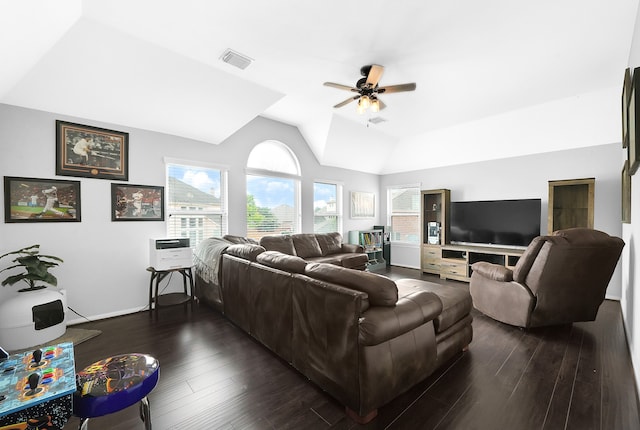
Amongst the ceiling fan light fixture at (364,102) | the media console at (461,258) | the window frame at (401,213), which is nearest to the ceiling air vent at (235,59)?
the ceiling fan light fixture at (364,102)

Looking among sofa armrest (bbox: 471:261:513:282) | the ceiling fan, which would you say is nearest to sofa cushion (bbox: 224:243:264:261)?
the ceiling fan

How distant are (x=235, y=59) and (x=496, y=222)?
518cm

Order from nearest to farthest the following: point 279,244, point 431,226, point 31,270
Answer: point 31,270
point 279,244
point 431,226

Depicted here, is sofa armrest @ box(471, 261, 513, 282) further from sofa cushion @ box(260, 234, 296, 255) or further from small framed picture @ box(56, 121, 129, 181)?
small framed picture @ box(56, 121, 129, 181)

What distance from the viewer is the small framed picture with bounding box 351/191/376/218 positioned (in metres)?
6.66

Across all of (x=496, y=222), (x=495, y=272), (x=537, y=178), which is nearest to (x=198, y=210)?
(x=495, y=272)

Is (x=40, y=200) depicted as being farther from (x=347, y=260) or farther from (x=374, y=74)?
(x=347, y=260)

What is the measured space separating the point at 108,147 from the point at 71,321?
219 centimetres

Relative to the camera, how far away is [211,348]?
261 centimetres

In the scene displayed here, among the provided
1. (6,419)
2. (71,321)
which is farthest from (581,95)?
(71,321)

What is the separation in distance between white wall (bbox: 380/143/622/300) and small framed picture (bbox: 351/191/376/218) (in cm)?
102

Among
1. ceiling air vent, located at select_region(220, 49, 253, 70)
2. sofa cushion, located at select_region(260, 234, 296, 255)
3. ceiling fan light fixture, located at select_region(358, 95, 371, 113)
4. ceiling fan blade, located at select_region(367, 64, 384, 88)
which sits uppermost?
ceiling air vent, located at select_region(220, 49, 253, 70)

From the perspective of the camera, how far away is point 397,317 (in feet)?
5.51

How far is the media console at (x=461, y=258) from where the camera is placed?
4.73 meters
